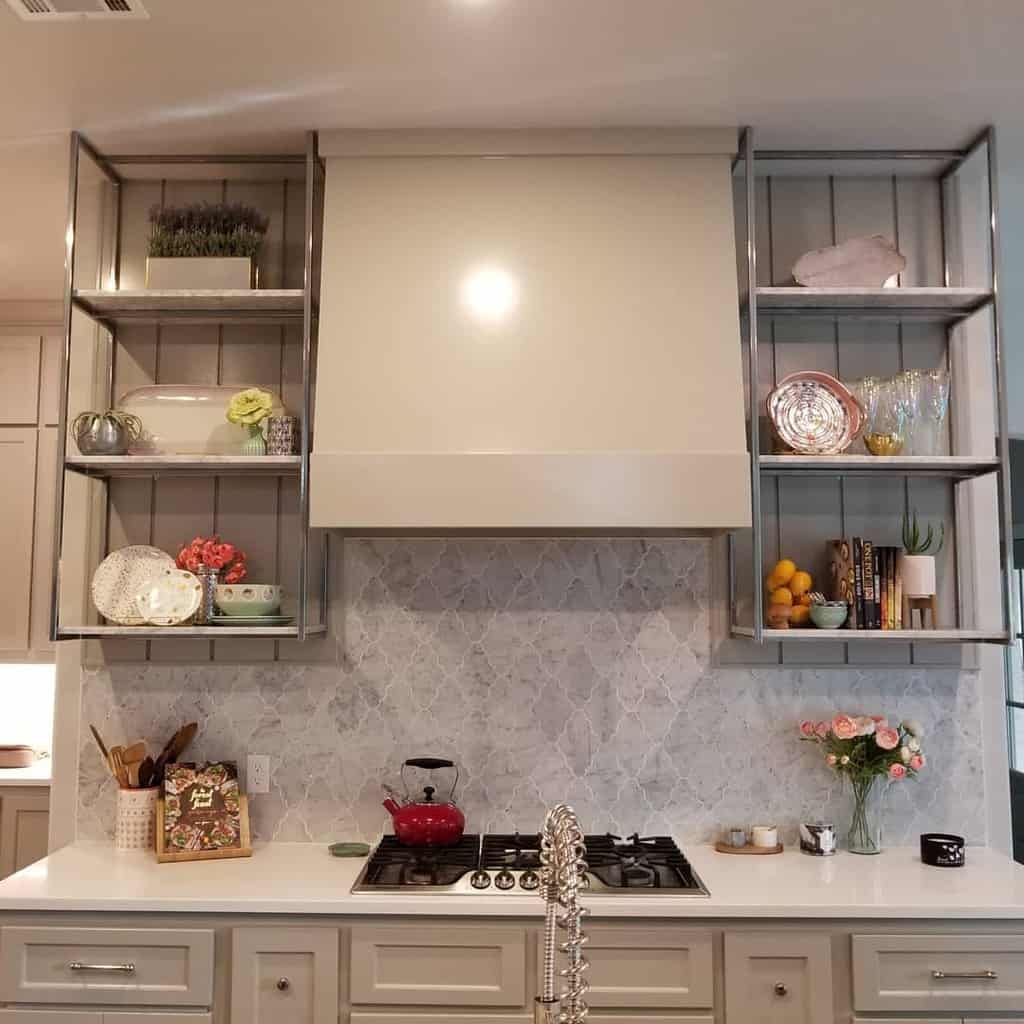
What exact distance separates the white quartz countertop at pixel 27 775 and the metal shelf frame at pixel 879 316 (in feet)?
8.61

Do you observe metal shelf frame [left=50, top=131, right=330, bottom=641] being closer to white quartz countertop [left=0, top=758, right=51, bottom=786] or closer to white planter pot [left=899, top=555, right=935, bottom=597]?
white quartz countertop [left=0, top=758, right=51, bottom=786]

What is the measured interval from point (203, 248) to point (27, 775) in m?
2.25

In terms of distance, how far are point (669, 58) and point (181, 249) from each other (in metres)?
1.37

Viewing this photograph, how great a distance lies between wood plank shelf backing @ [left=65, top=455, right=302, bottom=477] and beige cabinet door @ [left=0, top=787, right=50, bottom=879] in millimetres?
1632

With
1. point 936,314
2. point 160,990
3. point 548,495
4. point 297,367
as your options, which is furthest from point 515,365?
point 160,990

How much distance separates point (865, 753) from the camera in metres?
2.64

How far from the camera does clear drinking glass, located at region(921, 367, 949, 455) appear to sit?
8.59 ft

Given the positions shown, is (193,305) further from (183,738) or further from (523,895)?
(523,895)

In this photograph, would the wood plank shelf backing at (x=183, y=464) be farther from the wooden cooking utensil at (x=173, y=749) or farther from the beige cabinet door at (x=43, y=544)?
the beige cabinet door at (x=43, y=544)

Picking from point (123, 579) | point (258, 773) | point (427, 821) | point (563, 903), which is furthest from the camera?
point (258, 773)

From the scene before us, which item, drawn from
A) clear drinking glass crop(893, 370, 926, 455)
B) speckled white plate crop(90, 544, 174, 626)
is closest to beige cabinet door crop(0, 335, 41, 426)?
speckled white plate crop(90, 544, 174, 626)

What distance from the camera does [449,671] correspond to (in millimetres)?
2805

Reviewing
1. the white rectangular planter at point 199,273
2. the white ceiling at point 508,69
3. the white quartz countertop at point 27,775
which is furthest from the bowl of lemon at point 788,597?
the white quartz countertop at point 27,775

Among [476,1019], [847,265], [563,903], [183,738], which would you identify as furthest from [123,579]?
[847,265]
